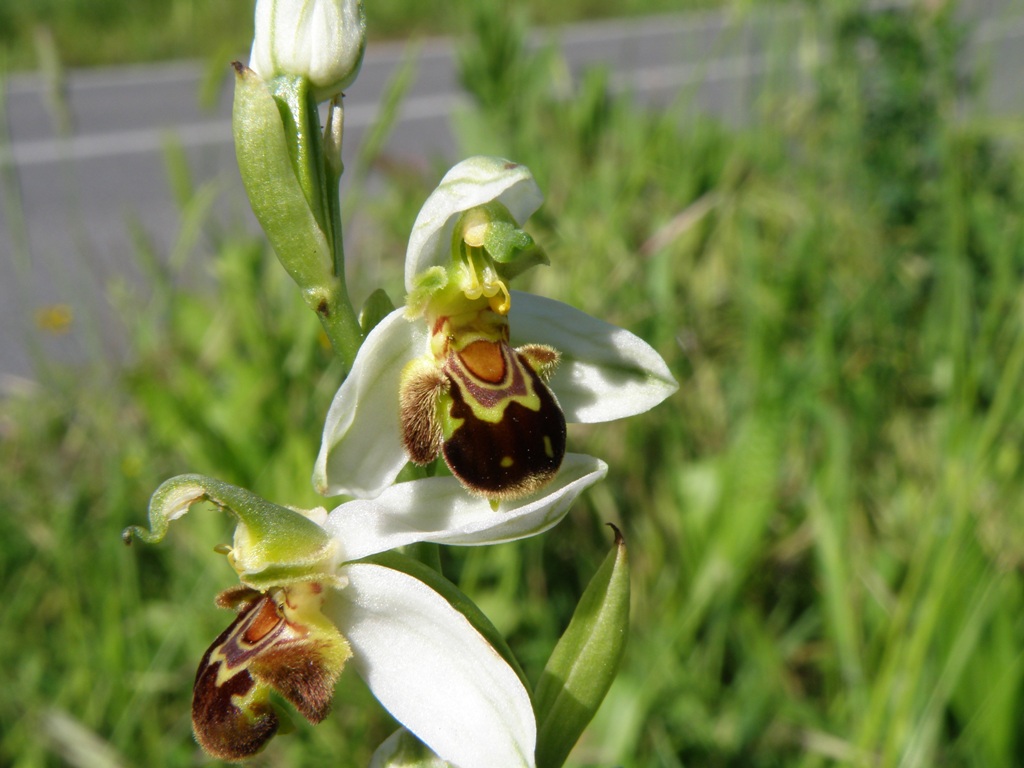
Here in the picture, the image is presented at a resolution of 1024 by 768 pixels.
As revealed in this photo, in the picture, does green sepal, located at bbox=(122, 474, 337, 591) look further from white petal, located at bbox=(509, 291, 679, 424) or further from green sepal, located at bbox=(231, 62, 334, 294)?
white petal, located at bbox=(509, 291, 679, 424)

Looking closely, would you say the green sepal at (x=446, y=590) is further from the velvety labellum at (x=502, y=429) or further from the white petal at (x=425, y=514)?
the velvety labellum at (x=502, y=429)

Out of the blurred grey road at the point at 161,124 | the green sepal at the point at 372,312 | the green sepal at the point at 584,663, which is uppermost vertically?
the green sepal at the point at 372,312

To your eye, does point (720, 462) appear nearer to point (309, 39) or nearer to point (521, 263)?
point (521, 263)

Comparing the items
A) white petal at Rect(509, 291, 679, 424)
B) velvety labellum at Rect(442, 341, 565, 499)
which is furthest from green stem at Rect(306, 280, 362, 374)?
white petal at Rect(509, 291, 679, 424)

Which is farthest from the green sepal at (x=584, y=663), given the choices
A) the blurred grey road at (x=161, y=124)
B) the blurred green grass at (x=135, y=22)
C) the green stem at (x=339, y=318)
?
the blurred green grass at (x=135, y=22)

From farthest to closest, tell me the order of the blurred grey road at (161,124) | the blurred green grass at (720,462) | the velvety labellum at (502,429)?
the blurred grey road at (161,124) < the blurred green grass at (720,462) < the velvety labellum at (502,429)

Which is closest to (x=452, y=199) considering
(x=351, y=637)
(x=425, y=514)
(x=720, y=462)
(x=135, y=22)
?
(x=425, y=514)

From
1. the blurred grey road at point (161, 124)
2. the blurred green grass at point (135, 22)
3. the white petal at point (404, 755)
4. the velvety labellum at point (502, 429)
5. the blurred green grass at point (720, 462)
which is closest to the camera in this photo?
Answer: the velvety labellum at point (502, 429)
